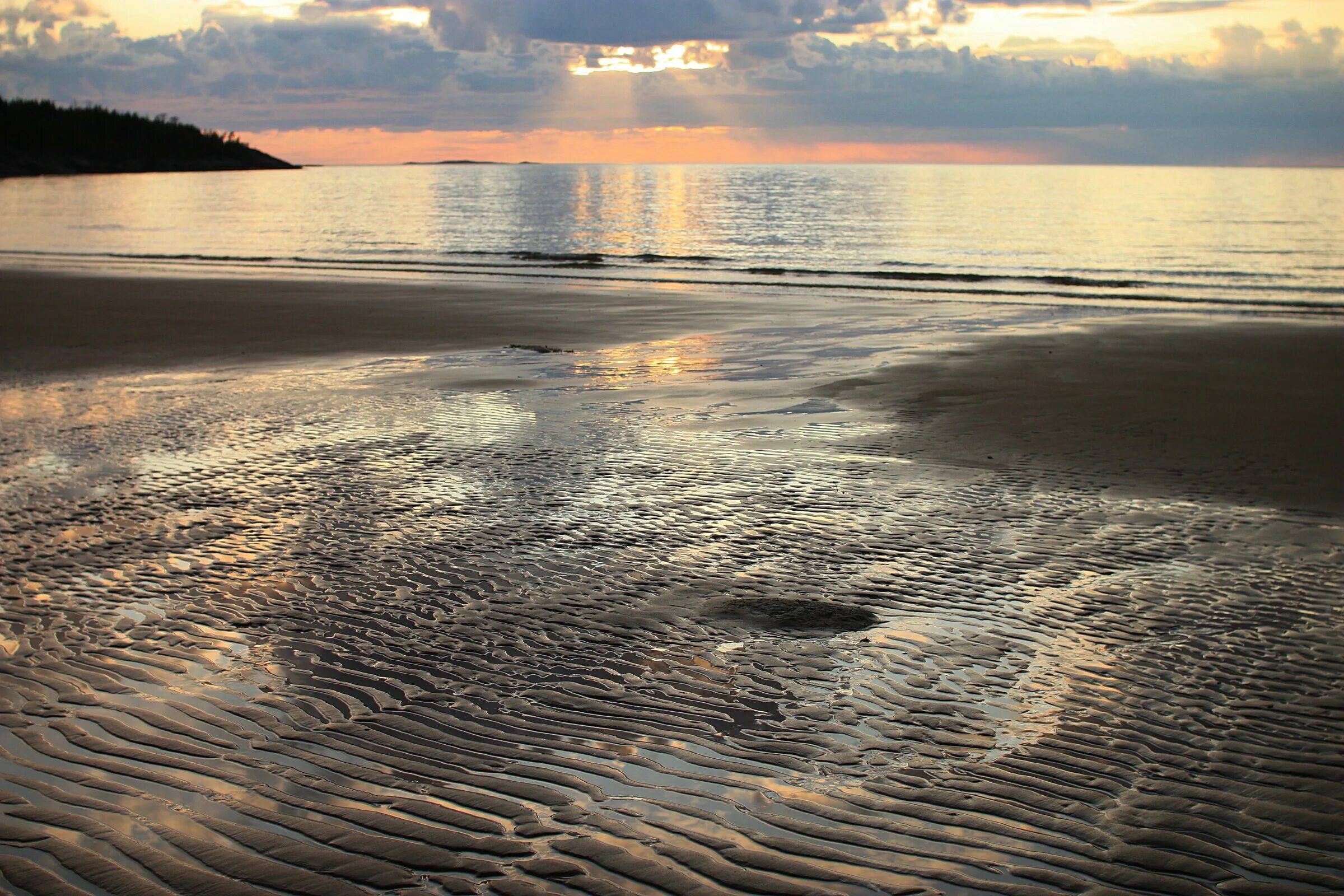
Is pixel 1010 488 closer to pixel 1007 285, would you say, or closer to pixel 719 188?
pixel 1007 285

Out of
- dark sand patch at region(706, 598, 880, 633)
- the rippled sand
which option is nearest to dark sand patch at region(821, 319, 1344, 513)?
the rippled sand

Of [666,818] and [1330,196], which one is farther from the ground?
[1330,196]

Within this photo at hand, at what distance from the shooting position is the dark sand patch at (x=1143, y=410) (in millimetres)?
9195

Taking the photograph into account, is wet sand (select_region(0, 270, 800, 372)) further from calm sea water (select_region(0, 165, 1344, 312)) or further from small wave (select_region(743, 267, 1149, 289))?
small wave (select_region(743, 267, 1149, 289))

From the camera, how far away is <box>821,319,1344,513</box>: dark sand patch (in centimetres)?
920

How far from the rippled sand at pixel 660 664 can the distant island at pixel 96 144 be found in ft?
448

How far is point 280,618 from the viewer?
5.93 metres

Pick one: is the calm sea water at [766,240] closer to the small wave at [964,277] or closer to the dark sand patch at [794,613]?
the small wave at [964,277]

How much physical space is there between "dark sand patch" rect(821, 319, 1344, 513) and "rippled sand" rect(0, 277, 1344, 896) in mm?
154

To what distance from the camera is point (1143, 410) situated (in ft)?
38.7

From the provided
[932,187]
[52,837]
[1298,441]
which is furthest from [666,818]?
[932,187]

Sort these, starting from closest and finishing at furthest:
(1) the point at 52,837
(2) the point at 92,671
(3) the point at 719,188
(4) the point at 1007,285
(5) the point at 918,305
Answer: (1) the point at 52,837 → (2) the point at 92,671 → (5) the point at 918,305 → (4) the point at 1007,285 → (3) the point at 719,188

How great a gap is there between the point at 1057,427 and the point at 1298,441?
2244 millimetres

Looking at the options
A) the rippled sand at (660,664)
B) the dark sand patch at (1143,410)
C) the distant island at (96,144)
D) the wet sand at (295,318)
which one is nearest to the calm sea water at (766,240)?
the wet sand at (295,318)
